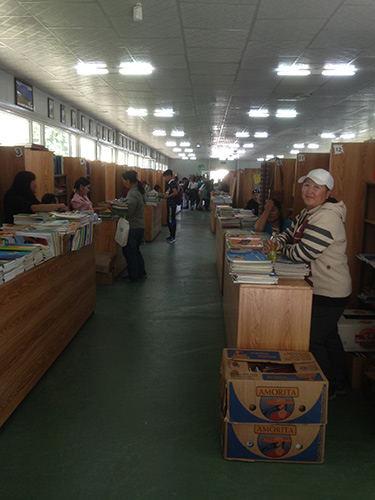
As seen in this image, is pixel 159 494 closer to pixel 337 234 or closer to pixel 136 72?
pixel 337 234

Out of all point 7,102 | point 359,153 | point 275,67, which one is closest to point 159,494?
point 359,153

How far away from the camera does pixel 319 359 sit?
2982 millimetres

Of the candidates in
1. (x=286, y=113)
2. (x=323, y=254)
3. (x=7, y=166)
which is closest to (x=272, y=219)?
(x=323, y=254)

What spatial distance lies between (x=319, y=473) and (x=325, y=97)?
28.3 feet

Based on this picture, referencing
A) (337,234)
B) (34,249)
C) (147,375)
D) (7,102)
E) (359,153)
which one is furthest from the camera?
(7,102)

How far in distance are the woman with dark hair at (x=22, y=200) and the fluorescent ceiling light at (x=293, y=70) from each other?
4.38m

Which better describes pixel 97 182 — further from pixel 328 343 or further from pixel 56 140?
pixel 328 343

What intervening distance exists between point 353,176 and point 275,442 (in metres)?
2.42

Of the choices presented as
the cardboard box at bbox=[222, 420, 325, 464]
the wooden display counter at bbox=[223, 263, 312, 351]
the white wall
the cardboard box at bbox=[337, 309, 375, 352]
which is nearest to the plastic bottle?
the wooden display counter at bbox=[223, 263, 312, 351]

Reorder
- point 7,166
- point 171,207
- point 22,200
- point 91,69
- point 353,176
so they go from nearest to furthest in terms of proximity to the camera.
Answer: point 353,176 < point 22,200 < point 7,166 < point 91,69 < point 171,207

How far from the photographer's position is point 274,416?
230cm

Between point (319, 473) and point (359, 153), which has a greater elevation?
point (359, 153)

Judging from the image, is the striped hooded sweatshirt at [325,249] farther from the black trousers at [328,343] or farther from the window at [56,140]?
the window at [56,140]

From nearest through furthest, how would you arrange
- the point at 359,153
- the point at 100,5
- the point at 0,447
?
1. the point at 0,447
2. the point at 359,153
3. the point at 100,5
